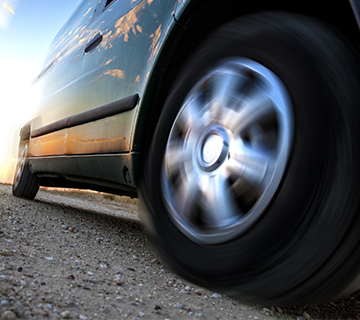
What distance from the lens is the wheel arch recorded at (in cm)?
92

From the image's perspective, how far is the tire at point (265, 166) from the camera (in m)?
0.77

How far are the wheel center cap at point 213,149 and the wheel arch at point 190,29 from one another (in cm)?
37

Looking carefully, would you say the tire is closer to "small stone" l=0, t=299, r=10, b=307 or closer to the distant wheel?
"small stone" l=0, t=299, r=10, b=307

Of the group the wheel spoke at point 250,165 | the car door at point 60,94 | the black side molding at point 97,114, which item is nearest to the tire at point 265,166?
the wheel spoke at point 250,165

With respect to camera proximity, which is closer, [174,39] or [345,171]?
[345,171]

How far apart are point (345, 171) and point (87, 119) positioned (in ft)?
4.93

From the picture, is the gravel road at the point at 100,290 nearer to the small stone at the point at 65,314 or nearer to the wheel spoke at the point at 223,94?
the small stone at the point at 65,314

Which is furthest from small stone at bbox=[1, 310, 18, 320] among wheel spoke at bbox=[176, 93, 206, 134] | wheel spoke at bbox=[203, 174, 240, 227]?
wheel spoke at bbox=[176, 93, 206, 134]

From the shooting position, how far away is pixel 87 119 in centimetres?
185

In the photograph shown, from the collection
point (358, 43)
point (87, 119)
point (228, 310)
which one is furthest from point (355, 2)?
point (87, 119)

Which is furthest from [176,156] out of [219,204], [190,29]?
[190,29]

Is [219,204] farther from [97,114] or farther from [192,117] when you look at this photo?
[97,114]

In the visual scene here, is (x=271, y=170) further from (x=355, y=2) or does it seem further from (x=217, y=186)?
(x=355, y=2)

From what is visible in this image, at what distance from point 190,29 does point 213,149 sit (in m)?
0.58
